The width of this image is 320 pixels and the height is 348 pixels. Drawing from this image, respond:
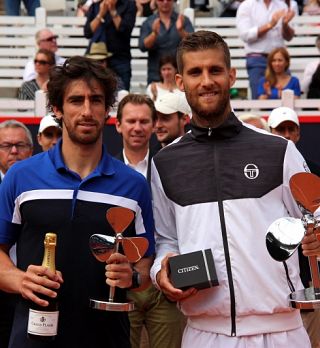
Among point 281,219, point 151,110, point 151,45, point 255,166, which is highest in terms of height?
point 151,45

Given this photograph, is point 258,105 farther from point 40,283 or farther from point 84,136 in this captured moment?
point 40,283

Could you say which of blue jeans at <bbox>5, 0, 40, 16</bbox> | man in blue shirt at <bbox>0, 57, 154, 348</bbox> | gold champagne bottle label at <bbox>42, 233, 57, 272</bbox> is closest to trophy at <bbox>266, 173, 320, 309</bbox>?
man in blue shirt at <bbox>0, 57, 154, 348</bbox>

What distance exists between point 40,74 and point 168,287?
27.0 ft

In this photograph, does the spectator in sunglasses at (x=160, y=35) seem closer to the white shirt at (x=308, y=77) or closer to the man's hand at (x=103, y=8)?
the man's hand at (x=103, y=8)

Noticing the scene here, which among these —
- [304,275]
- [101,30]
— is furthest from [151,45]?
[304,275]

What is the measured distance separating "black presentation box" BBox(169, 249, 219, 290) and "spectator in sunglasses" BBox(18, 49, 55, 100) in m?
7.92

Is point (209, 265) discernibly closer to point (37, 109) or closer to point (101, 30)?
point (37, 109)

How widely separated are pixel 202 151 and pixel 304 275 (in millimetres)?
1920

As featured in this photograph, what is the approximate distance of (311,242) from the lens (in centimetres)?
410

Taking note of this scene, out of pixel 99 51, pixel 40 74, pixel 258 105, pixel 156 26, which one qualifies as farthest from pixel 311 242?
pixel 156 26

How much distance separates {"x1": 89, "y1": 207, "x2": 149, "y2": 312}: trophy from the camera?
4176mm

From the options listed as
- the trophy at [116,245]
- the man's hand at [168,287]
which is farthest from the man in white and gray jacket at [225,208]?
the trophy at [116,245]

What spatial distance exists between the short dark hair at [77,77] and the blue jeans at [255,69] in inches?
342

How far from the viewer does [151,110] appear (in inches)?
293
